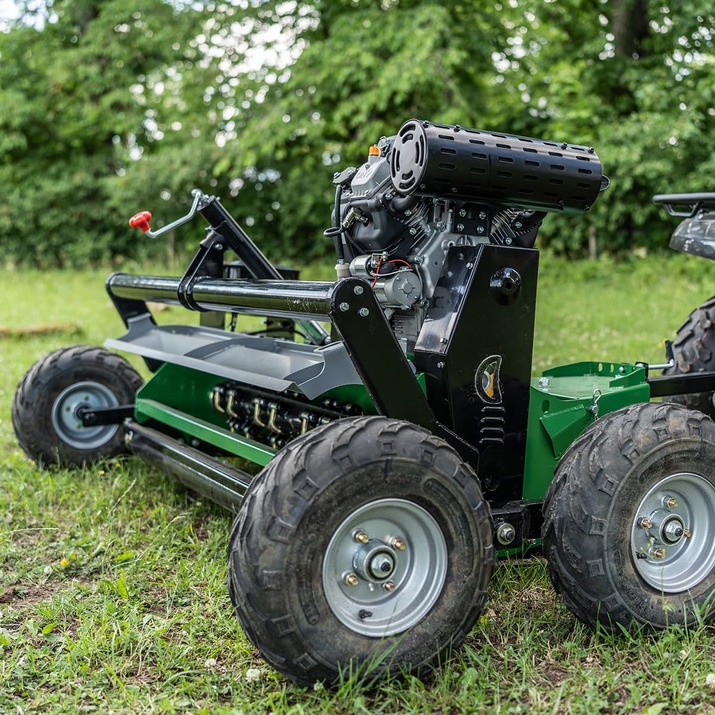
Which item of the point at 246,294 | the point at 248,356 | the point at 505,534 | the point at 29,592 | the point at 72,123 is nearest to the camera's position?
the point at 505,534

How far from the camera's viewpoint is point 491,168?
2.91 meters

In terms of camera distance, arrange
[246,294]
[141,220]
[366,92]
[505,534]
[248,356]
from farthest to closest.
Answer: [366,92], [141,220], [248,356], [246,294], [505,534]

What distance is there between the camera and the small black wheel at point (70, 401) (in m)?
4.53

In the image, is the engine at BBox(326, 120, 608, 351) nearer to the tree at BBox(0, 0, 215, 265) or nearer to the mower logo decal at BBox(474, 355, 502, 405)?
the mower logo decal at BBox(474, 355, 502, 405)

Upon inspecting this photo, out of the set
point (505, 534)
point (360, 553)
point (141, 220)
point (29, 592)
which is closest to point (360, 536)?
point (360, 553)

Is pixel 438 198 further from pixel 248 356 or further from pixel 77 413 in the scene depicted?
pixel 77 413

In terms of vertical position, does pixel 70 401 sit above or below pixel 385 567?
above

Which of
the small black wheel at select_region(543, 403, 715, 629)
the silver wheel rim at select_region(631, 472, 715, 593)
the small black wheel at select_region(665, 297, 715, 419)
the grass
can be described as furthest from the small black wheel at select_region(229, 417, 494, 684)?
the small black wheel at select_region(665, 297, 715, 419)

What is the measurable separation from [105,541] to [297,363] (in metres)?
1.24

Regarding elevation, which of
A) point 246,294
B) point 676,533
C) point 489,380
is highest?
point 246,294

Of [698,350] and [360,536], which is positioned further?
[698,350]

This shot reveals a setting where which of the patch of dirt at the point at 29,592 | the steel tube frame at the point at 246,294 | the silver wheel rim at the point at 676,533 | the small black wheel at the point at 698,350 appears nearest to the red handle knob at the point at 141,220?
the steel tube frame at the point at 246,294

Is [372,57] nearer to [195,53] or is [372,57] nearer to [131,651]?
[195,53]

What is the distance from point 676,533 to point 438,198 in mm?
1321
